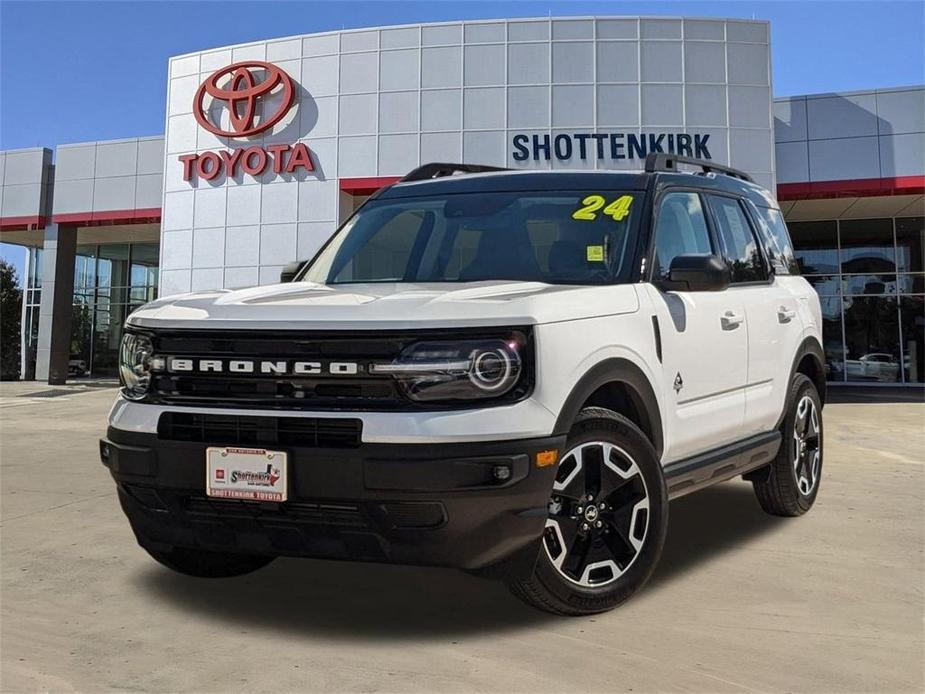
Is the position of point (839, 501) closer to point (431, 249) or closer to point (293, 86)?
point (431, 249)

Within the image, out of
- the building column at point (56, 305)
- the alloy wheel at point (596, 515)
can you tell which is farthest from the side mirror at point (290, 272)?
the building column at point (56, 305)

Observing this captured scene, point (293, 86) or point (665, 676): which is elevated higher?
point (293, 86)

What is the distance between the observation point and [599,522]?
3080mm

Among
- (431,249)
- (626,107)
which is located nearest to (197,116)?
(626,107)

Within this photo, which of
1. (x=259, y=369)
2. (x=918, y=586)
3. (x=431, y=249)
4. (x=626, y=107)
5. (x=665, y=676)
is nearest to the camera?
(x=665, y=676)

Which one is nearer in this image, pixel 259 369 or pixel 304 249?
pixel 259 369

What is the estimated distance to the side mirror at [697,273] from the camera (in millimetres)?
3422

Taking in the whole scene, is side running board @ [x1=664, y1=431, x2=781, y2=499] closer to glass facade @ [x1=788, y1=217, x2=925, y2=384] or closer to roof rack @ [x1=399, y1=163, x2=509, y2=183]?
roof rack @ [x1=399, y1=163, x2=509, y2=183]

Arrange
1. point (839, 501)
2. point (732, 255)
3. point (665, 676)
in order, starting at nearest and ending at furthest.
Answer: point (665, 676) → point (732, 255) → point (839, 501)

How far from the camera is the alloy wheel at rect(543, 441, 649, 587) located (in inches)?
115

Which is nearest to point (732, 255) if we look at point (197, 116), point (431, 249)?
point (431, 249)

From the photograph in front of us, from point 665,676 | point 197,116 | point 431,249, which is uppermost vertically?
point 197,116

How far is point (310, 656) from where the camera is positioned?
2.68 metres

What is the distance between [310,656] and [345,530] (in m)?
0.46
